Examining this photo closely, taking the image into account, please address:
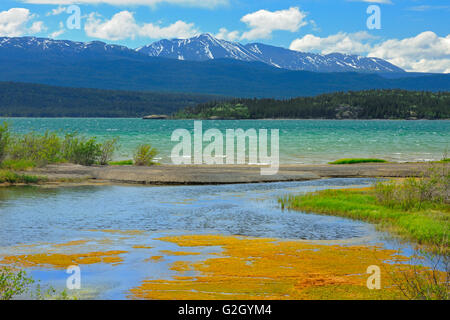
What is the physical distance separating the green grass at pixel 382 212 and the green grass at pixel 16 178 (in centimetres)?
1776

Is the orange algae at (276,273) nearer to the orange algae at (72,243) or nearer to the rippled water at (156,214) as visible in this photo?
the rippled water at (156,214)

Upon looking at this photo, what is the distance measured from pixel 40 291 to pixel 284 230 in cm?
1140

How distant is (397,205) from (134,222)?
12482 millimetres

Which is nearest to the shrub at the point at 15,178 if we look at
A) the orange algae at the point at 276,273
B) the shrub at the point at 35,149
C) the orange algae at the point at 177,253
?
the shrub at the point at 35,149

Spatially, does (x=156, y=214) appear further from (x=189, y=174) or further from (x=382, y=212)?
(x=189, y=174)

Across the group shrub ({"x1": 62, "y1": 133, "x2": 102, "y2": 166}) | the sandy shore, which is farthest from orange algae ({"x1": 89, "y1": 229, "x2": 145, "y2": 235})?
shrub ({"x1": 62, "y1": 133, "x2": 102, "y2": 166})

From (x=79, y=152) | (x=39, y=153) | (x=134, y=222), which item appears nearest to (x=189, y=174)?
(x=79, y=152)

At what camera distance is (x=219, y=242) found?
20.4 meters

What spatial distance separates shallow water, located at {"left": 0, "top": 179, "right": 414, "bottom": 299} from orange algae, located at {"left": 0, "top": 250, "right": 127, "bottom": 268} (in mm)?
490

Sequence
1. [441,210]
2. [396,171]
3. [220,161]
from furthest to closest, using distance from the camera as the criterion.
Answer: [220,161] < [396,171] < [441,210]

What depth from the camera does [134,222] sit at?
24750 mm
